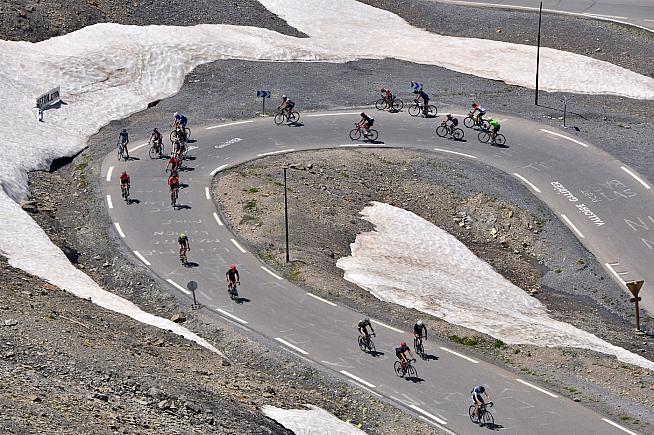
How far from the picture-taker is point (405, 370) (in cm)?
4650

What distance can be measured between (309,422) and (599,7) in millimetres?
68022

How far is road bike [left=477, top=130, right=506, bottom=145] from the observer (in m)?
74.8

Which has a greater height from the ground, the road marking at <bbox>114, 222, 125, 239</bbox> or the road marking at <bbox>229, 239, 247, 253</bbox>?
the road marking at <bbox>114, 222, 125, 239</bbox>

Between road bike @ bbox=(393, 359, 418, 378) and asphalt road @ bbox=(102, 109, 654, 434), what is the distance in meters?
0.25

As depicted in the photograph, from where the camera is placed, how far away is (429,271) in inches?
2340

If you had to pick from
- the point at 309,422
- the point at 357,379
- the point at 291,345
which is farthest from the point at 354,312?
the point at 309,422

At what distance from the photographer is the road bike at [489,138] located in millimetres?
74750

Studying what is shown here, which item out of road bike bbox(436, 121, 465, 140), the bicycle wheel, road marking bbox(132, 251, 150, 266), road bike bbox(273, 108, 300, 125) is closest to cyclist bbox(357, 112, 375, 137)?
the bicycle wheel

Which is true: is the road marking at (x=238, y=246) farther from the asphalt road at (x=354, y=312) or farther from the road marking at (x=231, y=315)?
the road marking at (x=231, y=315)

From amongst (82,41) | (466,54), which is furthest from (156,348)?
(466,54)

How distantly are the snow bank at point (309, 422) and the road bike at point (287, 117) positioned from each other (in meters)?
35.8

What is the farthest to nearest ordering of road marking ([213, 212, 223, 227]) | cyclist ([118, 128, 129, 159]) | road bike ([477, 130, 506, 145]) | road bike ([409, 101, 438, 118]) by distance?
road bike ([409, 101, 438, 118]), road bike ([477, 130, 506, 145]), cyclist ([118, 128, 129, 159]), road marking ([213, 212, 223, 227])

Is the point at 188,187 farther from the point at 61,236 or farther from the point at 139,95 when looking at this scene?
the point at 139,95

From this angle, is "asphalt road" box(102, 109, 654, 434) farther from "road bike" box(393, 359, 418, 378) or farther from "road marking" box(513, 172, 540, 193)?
"road bike" box(393, 359, 418, 378)
